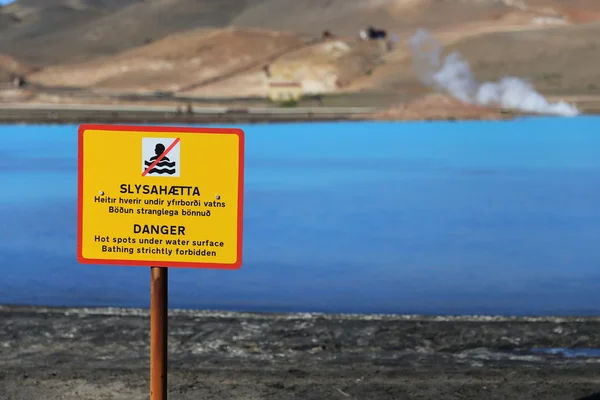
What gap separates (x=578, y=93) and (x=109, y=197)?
571 feet

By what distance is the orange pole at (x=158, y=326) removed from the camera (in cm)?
504

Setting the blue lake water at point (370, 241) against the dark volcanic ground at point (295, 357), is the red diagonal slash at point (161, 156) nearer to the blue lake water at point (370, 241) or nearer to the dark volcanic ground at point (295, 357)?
the dark volcanic ground at point (295, 357)

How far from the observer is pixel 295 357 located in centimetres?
816

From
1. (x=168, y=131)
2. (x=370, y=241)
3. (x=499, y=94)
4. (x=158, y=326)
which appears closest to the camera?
(x=168, y=131)

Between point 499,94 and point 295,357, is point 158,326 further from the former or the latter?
point 499,94

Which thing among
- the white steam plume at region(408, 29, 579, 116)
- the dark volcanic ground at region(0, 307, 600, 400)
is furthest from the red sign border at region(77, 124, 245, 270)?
the white steam plume at region(408, 29, 579, 116)

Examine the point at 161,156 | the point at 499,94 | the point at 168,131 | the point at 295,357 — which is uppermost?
the point at 499,94

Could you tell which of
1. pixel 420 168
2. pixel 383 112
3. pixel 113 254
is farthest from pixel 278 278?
pixel 383 112

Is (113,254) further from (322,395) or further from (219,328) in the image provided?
(219,328)

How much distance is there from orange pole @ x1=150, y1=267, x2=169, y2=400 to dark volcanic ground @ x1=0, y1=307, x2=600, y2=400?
1492mm

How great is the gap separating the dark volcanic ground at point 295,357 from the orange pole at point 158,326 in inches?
58.7

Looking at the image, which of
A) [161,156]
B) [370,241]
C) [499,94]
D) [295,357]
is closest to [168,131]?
[161,156]

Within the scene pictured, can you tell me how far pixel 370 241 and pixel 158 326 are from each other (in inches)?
635

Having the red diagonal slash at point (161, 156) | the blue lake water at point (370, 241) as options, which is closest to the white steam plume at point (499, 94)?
the blue lake water at point (370, 241)
